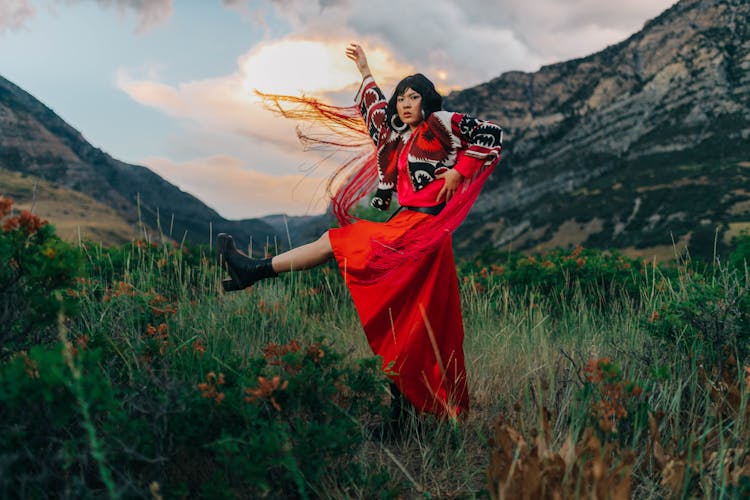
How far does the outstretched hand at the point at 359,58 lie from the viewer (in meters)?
3.15

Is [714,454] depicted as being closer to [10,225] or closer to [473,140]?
[473,140]

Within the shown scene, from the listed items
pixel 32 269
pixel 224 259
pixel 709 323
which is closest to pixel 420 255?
pixel 224 259

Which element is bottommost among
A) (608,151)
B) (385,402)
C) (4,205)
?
(385,402)

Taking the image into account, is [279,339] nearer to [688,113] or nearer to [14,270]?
[14,270]

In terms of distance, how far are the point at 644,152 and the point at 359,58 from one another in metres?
62.0

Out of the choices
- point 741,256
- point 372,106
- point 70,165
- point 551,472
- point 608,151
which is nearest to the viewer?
point 551,472

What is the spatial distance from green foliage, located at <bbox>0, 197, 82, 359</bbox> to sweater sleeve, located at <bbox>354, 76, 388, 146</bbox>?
177cm

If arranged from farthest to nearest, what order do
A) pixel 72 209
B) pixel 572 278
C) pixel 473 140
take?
pixel 72 209
pixel 572 278
pixel 473 140

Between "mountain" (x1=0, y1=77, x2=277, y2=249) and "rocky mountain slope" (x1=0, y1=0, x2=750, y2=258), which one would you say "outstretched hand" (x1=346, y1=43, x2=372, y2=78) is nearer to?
"rocky mountain slope" (x1=0, y1=0, x2=750, y2=258)

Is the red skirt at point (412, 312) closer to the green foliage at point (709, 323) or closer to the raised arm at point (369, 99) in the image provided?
the raised arm at point (369, 99)

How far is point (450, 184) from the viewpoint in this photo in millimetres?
2586

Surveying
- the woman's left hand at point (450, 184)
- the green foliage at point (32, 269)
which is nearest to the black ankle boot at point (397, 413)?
the woman's left hand at point (450, 184)

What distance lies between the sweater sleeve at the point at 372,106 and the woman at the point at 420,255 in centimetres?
19

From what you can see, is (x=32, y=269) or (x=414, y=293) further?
(x=414, y=293)
